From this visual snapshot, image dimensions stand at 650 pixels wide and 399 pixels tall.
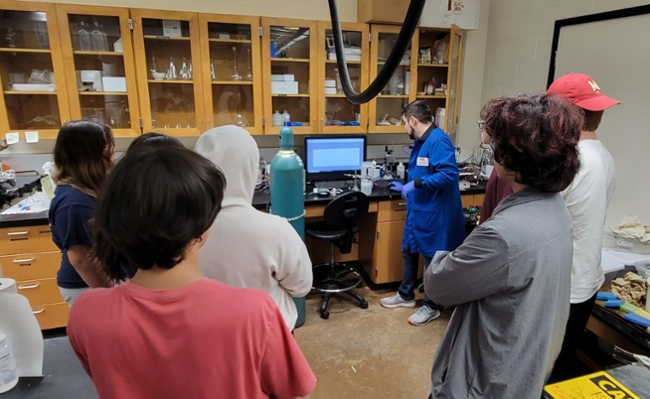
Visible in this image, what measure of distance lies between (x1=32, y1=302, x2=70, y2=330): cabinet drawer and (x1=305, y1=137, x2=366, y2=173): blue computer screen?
197 centimetres

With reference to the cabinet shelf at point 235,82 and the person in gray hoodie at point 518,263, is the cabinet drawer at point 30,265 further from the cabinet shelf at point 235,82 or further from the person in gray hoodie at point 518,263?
the person in gray hoodie at point 518,263

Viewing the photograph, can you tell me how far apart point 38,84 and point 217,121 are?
123cm

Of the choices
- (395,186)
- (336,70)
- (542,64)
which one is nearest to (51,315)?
(395,186)

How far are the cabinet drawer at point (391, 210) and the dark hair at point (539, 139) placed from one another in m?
2.00

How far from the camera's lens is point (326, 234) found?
2814 mm

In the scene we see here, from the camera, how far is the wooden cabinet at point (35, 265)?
7.69 feet

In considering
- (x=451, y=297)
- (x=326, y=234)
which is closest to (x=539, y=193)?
(x=451, y=297)

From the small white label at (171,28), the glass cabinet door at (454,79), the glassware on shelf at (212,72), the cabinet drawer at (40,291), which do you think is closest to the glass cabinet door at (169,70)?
the small white label at (171,28)

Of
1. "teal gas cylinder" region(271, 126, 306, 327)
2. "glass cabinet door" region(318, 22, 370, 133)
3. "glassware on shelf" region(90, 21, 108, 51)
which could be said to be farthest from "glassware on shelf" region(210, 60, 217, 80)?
"teal gas cylinder" region(271, 126, 306, 327)

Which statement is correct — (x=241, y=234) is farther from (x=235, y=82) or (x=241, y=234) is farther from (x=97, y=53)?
(x=97, y=53)

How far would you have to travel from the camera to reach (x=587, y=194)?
1448 millimetres

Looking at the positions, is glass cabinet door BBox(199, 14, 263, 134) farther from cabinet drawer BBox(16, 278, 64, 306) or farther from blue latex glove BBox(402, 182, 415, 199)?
cabinet drawer BBox(16, 278, 64, 306)

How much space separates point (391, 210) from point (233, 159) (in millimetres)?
2051

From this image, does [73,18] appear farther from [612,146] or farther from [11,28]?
[612,146]
